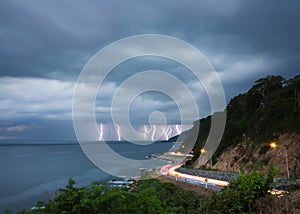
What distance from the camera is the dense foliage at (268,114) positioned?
29.8 meters

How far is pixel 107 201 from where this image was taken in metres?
4.49

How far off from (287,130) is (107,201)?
29.4 meters

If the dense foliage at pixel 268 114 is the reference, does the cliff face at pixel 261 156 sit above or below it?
below

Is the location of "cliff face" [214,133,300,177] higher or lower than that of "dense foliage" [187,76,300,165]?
lower

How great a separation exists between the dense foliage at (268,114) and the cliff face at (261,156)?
1.17m

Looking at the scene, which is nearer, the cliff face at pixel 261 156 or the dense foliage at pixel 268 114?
the cliff face at pixel 261 156

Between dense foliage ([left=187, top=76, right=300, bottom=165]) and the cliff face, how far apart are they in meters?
1.17

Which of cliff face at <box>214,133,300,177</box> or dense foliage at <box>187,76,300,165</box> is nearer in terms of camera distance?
cliff face at <box>214,133,300,177</box>

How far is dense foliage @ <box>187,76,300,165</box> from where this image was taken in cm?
2978

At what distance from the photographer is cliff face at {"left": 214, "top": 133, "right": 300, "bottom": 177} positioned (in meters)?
24.4

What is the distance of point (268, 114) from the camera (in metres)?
33.5

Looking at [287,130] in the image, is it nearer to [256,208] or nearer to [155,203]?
[256,208]

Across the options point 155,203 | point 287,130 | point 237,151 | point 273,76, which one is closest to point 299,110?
point 287,130

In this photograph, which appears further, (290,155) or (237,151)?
(237,151)
